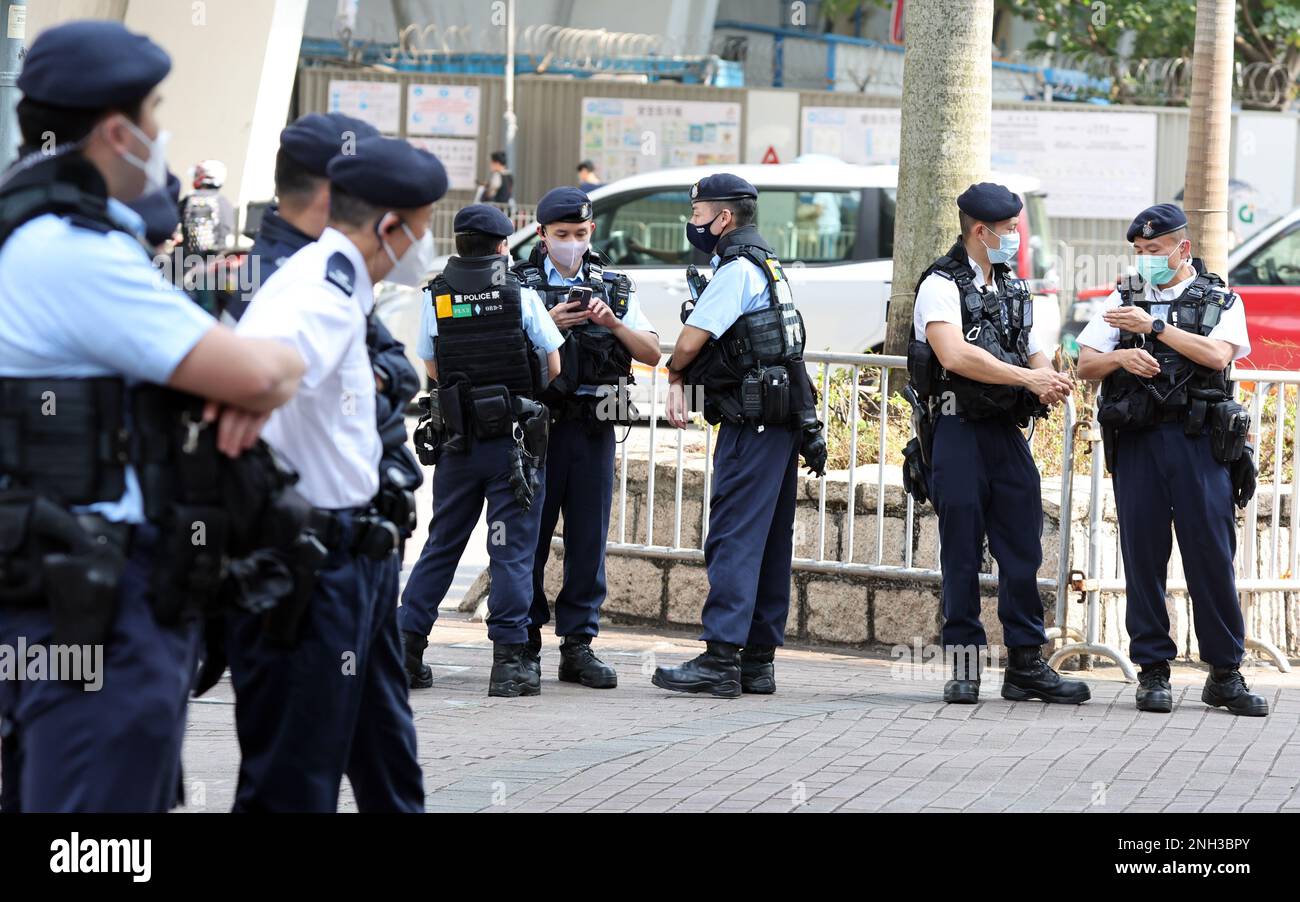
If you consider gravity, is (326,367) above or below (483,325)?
below

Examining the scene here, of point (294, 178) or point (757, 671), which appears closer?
point (294, 178)

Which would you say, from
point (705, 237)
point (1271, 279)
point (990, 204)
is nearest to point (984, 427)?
point (990, 204)

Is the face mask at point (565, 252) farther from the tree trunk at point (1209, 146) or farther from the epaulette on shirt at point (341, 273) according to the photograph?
the tree trunk at point (1209, 146)

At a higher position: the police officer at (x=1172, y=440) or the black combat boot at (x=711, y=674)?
the police officer at (x=1172, y=440)

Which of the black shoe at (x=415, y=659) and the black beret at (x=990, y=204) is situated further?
the black shoe at (x=415, y=659)

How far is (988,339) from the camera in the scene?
6.51 meters

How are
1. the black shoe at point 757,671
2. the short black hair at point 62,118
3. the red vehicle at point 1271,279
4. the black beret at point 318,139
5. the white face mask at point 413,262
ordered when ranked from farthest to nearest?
the red vehicle at point 1271,279
the black shoe at point 757,671
the black beret at point 318,139
the white face mask at point 413,262
the short black hair at point 62,118

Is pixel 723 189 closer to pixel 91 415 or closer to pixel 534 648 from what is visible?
pixel 534 648

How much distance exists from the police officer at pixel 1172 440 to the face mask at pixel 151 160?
13.7ft

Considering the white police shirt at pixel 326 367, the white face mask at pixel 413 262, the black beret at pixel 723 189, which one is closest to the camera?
the white police shirt at pixel 326 367

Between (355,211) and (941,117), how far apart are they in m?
5.68

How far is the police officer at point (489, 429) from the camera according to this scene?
6.49 meters

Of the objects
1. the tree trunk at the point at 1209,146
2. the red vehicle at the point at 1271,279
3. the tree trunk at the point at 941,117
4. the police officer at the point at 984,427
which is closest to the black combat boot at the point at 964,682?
the police officer at the point at 984,427
